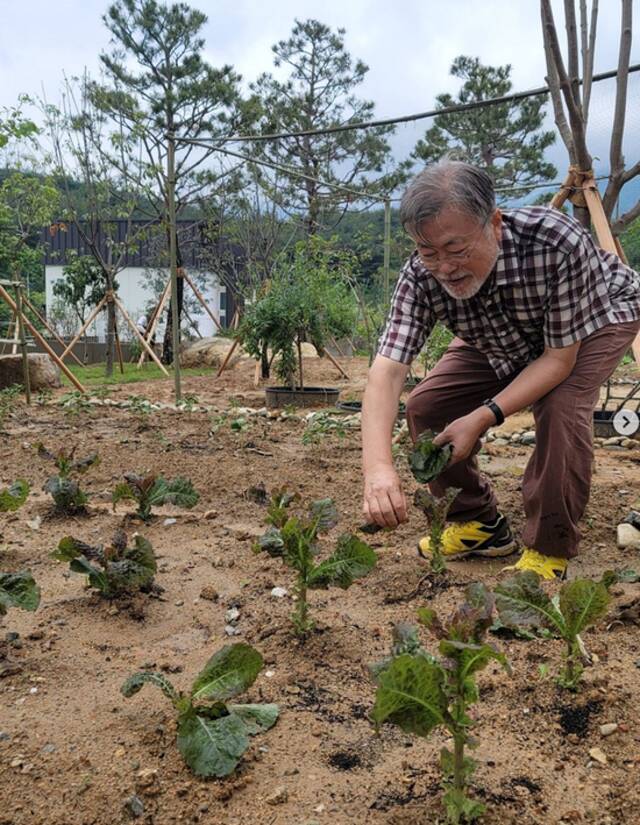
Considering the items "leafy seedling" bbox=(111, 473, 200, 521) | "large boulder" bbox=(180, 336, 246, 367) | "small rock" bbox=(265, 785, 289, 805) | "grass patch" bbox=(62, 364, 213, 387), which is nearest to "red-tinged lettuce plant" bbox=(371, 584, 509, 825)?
"small rock" bbox=(265, 785, 289, 805)

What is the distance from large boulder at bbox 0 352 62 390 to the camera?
428 inches

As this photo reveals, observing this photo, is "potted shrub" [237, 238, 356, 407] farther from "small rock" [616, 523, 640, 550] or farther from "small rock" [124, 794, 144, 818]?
"small rock" [124, 794, 144, 818]

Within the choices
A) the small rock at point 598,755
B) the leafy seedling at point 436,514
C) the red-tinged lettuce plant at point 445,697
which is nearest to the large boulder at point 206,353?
the leafy seedling at point 436,514

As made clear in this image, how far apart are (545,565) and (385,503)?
892 mm

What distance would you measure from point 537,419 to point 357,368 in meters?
11.1

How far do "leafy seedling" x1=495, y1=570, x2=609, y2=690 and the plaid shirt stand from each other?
88 centimetres

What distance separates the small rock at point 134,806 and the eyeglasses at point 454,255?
1.58 meters

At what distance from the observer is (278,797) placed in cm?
150

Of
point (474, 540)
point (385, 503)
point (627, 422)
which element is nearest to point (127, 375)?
point (627, 422)

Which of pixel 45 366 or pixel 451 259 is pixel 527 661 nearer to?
pixel 451 259

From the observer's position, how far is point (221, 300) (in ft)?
99.1

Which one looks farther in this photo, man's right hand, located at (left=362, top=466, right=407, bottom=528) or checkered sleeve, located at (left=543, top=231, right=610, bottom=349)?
checkered sleeve, located at (left=543, top=231, right=610, bottom=349)

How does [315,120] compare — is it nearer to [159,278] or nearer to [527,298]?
[159,278]

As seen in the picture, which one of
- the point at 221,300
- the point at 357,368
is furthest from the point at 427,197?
the point at 221,300
